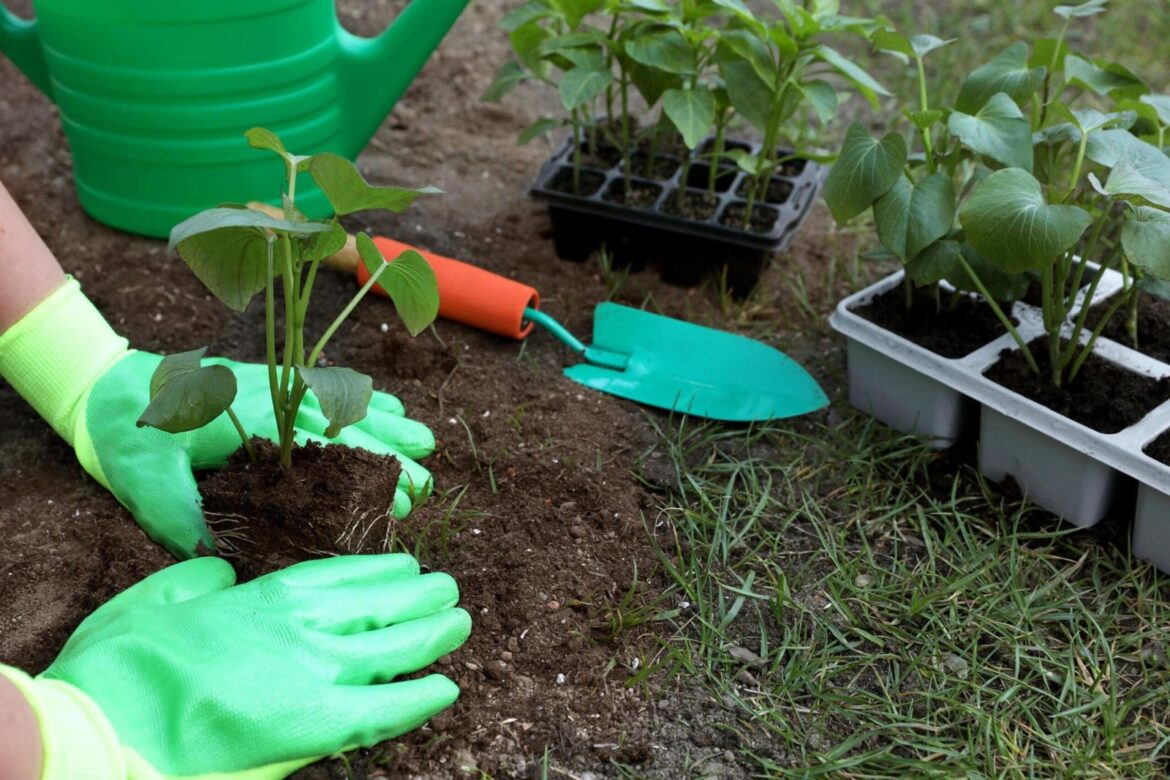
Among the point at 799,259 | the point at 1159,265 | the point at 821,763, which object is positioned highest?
the point at 1159,265

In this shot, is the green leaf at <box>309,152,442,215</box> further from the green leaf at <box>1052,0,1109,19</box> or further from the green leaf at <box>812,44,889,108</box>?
the green leaf at <box>1052,0,1109,19</box>

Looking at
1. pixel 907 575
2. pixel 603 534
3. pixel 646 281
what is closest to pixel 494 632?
pixel 603 534

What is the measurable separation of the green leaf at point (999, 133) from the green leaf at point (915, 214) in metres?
0.07

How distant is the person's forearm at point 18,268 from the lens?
131 cm

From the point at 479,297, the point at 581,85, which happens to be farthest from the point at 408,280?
the point at 581,85

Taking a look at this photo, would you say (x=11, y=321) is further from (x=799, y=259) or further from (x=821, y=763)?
(x=799, y=259)

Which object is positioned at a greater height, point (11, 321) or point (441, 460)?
point (11, 321)

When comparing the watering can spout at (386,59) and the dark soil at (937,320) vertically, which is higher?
the watering can spout at (386,59)

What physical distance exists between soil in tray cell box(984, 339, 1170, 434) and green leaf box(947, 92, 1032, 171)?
0.87 feet

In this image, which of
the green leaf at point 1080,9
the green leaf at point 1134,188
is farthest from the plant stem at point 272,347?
the green leaf at point 1080,9

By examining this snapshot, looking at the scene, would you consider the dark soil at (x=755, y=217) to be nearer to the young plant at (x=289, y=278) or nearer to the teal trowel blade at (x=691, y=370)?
the teal trowel blade at (x=691, y=370)

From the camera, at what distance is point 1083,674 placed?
47.3 inches

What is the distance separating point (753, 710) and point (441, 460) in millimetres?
519

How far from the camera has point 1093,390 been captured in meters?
1.37
